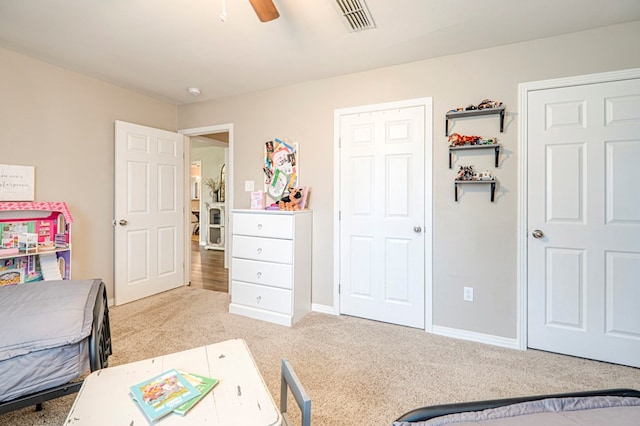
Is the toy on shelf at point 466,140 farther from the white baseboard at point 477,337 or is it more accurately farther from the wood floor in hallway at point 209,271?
the wood floor in hallway at point 209,271

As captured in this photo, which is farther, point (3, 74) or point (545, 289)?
point (3, 74)

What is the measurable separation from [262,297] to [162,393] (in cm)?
198

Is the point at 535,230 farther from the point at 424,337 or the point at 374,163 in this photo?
the point at 374,163

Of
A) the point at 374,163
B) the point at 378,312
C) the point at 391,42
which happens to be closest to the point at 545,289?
the point at 378,312

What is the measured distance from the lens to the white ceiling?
77.6 inches

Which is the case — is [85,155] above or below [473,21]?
below

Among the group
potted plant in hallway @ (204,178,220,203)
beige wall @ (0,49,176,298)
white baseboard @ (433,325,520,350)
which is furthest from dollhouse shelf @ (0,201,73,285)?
potted plant in hallway @ (204,178,220,203)

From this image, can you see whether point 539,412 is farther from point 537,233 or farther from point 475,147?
point 475,147

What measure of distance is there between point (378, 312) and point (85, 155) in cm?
338

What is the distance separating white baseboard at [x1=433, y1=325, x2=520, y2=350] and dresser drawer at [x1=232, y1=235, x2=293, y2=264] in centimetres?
149

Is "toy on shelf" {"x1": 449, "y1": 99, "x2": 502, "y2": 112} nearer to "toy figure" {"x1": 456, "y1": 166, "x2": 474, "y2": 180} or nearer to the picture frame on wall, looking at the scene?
"toy figure" {"x1": 456, "y1": 166, "x2": 474, "y2": 180}

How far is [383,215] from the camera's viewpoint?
290cm

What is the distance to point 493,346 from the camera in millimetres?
2457

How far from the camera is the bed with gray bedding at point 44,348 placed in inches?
48.2
